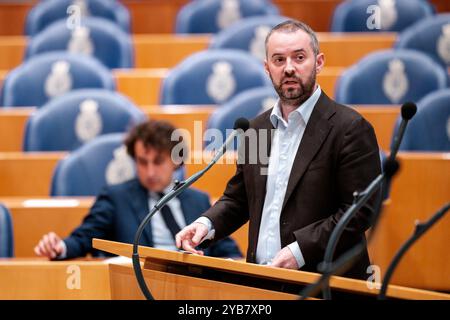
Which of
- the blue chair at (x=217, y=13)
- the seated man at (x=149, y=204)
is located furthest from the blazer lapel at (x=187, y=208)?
the blue chair at (x=217, y=13)

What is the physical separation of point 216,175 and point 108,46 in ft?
2.77

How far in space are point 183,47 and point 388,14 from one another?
0.56 metres

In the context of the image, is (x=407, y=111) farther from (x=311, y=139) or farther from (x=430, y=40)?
(x=430, y=40)

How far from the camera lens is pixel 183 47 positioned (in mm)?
2299

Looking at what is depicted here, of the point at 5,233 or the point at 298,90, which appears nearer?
the point at 298,90

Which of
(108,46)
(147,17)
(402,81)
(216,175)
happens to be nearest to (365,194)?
(216,175)

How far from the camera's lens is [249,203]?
96 centimetres

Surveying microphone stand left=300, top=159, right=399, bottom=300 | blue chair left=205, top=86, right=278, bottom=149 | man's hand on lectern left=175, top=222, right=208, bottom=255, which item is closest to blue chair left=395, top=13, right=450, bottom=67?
blue chair left=205, top=86, right=278, bottom=149

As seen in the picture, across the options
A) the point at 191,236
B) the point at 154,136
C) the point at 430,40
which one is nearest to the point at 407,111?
the point at 191,236

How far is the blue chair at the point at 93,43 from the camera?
2270 mm

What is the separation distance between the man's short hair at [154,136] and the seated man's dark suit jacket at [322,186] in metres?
0.46

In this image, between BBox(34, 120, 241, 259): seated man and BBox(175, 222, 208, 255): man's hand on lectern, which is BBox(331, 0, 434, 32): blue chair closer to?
BBox(34, 120, 241, 259): seated man

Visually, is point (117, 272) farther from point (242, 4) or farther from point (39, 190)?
point (242, 4)

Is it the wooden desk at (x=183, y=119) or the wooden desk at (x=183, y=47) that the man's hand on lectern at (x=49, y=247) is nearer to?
the wooden desk at (x=183, y=119)
